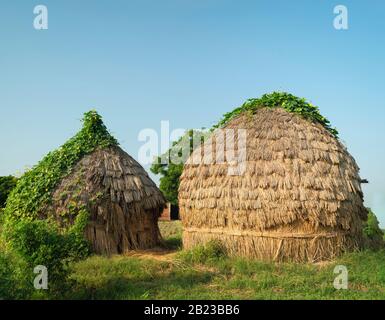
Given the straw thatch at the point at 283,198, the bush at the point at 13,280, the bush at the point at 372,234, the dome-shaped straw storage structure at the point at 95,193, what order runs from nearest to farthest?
the bush at the point at 13,280 → the straw thatch at the point at 283,198 → the bush at the point at 372,234 → the dome-shaped straw storage structure at the point at 95,193

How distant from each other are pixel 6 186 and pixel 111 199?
36.3 feet

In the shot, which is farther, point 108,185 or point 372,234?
point 108,185

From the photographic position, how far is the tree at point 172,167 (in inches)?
1017

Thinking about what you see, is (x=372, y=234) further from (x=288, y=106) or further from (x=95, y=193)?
(x=95, y=193)

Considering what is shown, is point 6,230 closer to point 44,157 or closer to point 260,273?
point 44,157

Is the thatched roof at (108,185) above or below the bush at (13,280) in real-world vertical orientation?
above

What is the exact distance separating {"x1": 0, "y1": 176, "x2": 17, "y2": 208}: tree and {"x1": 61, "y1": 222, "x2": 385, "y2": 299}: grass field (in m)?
11.6

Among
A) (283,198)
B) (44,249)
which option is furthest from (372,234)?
(44,249)

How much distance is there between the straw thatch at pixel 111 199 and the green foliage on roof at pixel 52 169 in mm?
194

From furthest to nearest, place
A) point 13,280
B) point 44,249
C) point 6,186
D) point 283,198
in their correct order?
point 6,186, point 283,198, point 44,249, point 13,280

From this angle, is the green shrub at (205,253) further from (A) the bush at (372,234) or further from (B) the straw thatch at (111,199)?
(A) the bush at (372,234)

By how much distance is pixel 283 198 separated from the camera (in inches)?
390

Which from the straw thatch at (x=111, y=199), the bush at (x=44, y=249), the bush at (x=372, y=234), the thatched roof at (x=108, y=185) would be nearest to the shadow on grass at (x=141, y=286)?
the bush at (x=44, y=249)
